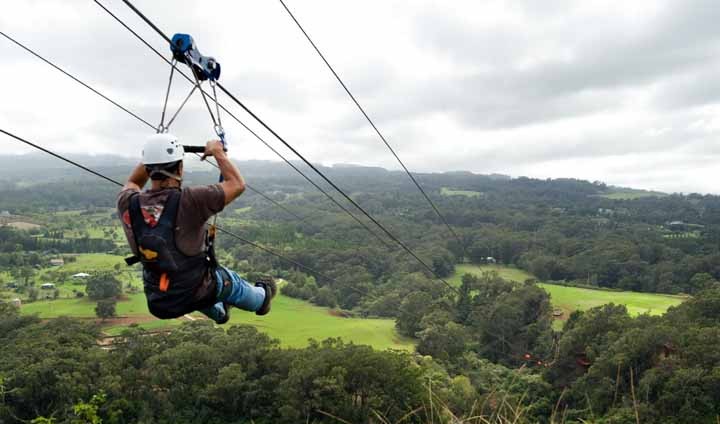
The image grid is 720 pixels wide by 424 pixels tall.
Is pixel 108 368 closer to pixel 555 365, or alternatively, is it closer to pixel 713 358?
pixel 555 365

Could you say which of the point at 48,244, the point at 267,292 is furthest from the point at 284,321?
the point at 48,244

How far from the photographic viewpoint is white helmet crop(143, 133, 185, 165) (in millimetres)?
2904

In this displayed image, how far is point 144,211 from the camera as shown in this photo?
2805 millimetres

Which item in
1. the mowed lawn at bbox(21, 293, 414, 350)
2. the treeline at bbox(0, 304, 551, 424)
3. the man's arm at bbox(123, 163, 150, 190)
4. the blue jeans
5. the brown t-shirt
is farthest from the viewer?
the mowed lawn at bbox(21, 293, 414, 350)

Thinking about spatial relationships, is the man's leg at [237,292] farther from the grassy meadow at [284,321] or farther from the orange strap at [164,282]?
the grassy meadow at [284,321]

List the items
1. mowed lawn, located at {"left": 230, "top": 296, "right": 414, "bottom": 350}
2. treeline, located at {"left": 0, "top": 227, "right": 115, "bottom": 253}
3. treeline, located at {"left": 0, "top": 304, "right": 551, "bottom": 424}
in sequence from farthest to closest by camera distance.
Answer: treeline, located at {"left": 0, "top": 227, "right": 115, "bottom": 253}, mowed lawn, located at {"left": 230, "top": 296, "right": 414, "bottom": 350}, treeline, located at {"left": 0, "top": 304, "right": 551, "bottom": 424}

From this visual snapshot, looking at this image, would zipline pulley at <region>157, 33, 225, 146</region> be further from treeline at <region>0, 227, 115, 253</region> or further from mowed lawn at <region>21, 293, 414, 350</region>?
treeline at <region>0, 227, 115, 253</region>

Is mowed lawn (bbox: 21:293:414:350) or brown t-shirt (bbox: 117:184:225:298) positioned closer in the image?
brown t-shirt (bbox: 117:184:225:298)

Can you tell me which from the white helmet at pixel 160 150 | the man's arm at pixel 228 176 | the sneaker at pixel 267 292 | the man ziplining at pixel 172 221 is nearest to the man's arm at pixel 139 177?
the man ziplining at pixel 172 221

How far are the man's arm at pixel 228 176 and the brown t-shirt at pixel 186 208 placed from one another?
5 centimetres

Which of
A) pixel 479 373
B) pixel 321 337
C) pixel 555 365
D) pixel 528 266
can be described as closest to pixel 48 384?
pixel 321 337

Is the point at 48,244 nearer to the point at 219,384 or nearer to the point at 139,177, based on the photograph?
the point at 219,384

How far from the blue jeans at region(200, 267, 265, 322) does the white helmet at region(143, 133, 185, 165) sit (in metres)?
0.91

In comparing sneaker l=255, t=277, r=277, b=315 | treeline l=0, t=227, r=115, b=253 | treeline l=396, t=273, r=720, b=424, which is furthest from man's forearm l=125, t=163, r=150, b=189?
treeline l=0, t=227, r=115, b=253
